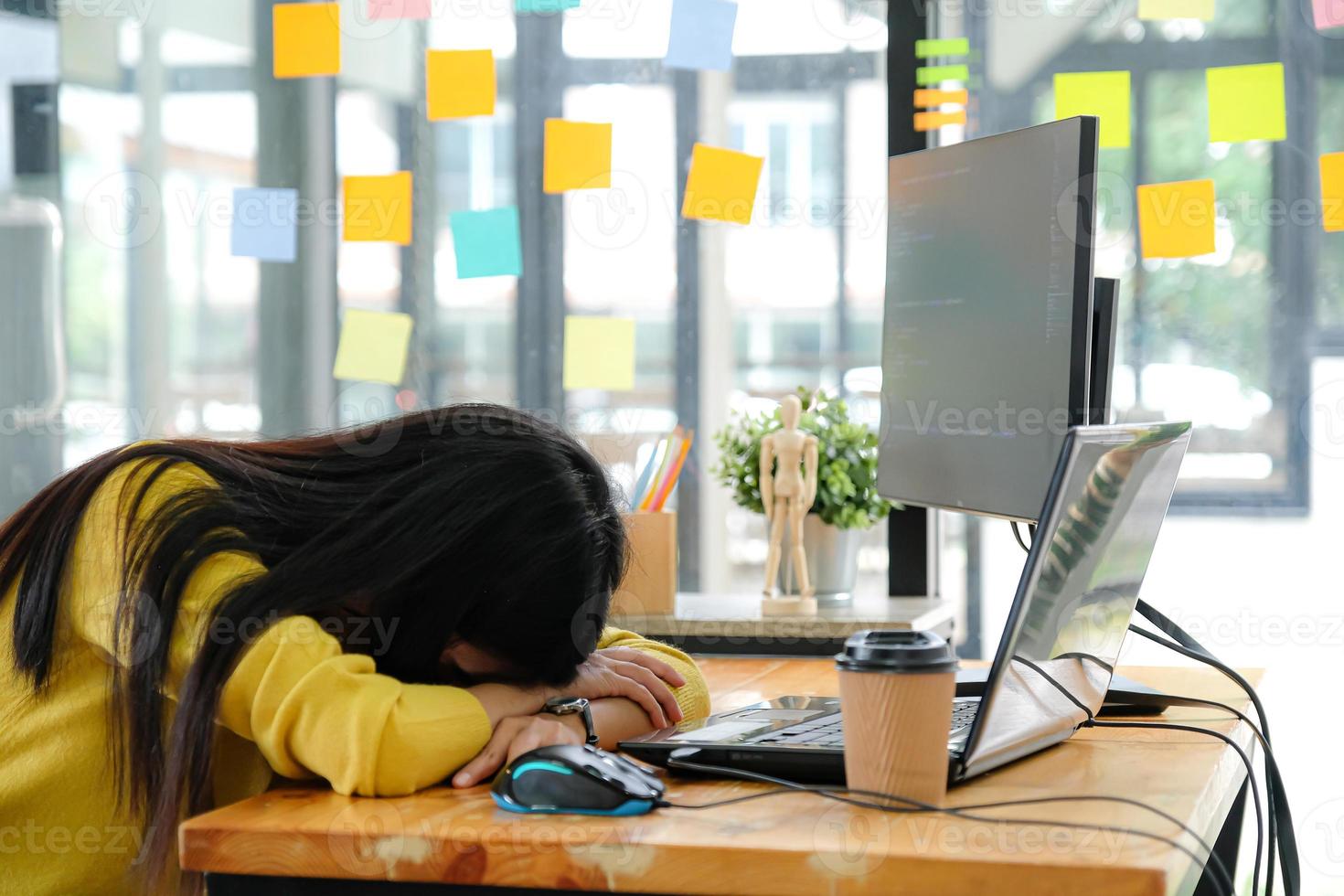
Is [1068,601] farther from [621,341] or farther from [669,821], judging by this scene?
[621,341]

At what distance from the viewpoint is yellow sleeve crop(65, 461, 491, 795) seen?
84cm

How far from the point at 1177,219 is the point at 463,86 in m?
1.03

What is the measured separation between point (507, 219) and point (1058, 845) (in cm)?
158

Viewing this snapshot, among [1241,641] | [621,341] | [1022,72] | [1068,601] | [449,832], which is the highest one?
[1022,72]

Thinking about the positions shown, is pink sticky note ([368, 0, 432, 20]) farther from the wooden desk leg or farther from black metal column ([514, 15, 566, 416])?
the wooden desk leg

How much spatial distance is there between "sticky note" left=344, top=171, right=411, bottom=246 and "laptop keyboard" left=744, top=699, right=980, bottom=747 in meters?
1.30

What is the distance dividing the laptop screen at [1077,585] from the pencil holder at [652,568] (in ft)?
2.51

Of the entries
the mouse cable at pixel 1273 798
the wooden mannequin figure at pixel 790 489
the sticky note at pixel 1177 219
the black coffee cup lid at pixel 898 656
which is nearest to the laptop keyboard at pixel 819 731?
the black coffee cup lid at pixel 898 656

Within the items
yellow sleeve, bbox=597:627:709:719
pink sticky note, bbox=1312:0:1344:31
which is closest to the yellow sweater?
yellow sleeve, bbox=597:627:709:719

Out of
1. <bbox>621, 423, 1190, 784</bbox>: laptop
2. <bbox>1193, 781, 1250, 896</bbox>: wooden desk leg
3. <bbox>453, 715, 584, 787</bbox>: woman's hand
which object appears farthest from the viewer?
<bbox>1193, 781, 1250, 896</bbox>: wooden desk leg

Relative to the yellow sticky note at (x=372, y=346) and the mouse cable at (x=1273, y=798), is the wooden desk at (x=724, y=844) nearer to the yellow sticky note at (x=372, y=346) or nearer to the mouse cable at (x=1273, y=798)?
the mouse cable at (x=1273, y=798)

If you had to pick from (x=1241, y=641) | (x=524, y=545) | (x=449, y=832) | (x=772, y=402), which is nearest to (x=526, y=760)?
(x=449, y=832)

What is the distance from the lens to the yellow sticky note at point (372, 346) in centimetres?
217

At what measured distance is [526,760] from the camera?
2.68 ft
